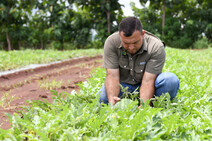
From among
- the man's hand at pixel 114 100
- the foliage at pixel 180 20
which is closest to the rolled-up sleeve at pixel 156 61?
the man's hand at pixel 114 100

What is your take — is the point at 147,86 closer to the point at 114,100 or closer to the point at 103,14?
the point at 114,100

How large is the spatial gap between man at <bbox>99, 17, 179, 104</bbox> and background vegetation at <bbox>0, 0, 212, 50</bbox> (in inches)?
754

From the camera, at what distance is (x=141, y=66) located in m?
2.87

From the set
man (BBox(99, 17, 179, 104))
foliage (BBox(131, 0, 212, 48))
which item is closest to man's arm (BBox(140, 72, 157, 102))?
man (BBox(99, 17, 179, 104))

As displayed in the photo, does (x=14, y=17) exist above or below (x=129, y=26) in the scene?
above

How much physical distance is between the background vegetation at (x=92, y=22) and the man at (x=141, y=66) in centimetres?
1914

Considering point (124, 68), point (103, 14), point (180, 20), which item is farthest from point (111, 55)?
point (180, 20)

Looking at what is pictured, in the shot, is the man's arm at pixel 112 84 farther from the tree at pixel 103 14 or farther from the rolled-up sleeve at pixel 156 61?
the tree at pixel 103 14

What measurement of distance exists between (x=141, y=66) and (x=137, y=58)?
120 mm

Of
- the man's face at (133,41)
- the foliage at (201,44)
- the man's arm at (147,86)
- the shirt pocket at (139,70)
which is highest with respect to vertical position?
the man's face at (133,41)

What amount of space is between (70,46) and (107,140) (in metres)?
23.4

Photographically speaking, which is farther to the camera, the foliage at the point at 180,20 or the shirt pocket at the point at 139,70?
the foliage at the point at 180,20

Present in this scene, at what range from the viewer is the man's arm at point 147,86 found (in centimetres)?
271

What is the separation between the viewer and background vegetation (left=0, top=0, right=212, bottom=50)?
22.3 meters
